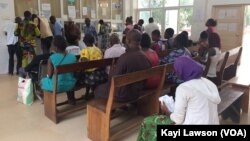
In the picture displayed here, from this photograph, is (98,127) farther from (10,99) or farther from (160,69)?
(10,99)

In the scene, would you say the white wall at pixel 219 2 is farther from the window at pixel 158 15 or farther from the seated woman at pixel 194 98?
the seated woman at pixel 194 98

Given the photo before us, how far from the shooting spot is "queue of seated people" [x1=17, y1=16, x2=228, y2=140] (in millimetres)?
1655

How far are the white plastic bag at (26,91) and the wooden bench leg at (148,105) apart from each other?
5.82 feet

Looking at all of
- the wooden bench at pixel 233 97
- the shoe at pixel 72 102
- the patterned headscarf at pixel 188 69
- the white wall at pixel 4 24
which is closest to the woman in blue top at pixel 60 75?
the shoe at pixel 72 102

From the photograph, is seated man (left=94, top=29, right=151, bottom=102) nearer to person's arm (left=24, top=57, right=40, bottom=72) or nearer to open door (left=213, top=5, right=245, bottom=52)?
person's arm (left=24, top=57, right=40, bottom=72)

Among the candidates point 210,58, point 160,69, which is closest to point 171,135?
point 160,69

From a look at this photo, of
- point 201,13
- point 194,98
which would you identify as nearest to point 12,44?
point 194,98

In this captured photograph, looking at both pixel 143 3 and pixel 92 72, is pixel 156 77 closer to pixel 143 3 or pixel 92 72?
pixel 92 72

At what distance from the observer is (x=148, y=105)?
3215mm

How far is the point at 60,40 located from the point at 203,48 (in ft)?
7.66

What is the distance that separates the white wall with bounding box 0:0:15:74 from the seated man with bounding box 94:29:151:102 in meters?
4.45

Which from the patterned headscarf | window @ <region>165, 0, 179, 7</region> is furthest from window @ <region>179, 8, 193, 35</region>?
the patterned headscarf

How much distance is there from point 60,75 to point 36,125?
27.7 inches

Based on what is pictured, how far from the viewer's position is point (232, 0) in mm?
7336
